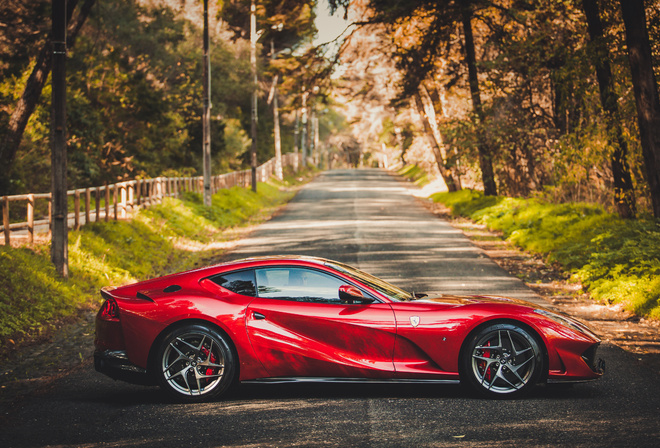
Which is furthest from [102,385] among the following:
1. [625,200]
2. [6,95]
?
[6,95]

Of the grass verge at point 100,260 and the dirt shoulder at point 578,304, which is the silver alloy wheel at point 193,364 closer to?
the grass verge at point 100,260

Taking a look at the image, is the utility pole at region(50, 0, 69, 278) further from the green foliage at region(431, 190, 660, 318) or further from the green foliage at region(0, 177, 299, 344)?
the green foliage at region(431, 190, 660, 318)

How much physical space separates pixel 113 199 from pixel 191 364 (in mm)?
15830

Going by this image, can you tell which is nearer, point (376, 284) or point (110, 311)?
point (110, 311)

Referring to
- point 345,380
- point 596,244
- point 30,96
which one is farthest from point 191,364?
point 30,96

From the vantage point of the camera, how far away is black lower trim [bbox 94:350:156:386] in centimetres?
621

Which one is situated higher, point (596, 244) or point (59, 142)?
point (59, 142)

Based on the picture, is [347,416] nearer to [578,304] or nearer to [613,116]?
[578,304]

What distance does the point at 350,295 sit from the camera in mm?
6023

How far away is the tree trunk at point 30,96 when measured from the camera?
1844cm

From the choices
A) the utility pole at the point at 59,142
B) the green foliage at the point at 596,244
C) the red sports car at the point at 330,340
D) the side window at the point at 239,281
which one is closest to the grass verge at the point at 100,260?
the utility pole at the point at 59,142

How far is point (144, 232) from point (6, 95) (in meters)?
10.9

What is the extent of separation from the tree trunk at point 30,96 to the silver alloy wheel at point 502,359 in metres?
15.6

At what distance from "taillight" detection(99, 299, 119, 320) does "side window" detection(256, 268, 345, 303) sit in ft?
4.39
